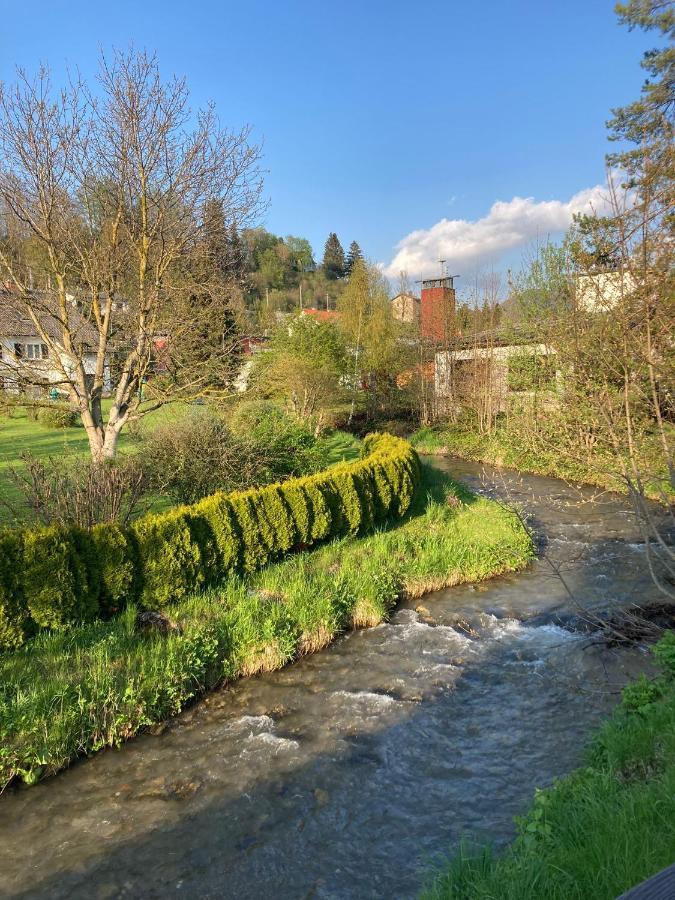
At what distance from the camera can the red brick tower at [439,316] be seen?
1049 inches

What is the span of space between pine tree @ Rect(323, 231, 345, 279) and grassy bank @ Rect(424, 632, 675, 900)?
90676 mm

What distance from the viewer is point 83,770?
5176 millimetres

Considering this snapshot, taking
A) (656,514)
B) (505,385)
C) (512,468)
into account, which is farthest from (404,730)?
(505,385)

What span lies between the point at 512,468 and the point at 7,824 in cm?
1762

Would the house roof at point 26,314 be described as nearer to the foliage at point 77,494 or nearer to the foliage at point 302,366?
the foliage at point 77,494

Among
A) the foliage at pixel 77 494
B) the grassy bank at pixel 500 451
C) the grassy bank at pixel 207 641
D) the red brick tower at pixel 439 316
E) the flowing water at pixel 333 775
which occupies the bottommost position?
the flowing water at pixel 333 775

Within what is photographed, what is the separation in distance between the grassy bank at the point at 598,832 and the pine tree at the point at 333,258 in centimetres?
9068

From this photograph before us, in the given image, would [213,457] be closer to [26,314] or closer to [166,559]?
[166,559]

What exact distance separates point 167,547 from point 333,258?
9399 cm

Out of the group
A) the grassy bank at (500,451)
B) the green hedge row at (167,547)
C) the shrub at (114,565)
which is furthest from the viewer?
the grassy bank at (500,451)

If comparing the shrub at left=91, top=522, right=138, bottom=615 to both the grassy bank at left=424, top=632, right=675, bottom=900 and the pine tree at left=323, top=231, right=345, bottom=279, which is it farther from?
the pine tree at left=323, top=231, right=345, bottom=279

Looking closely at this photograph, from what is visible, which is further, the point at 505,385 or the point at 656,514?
the point at 505,385

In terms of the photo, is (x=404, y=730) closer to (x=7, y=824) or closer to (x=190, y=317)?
(x=7, y=824)

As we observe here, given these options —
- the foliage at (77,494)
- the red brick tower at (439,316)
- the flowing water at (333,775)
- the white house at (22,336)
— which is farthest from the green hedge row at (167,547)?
the red brick tower at (439,316)
